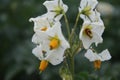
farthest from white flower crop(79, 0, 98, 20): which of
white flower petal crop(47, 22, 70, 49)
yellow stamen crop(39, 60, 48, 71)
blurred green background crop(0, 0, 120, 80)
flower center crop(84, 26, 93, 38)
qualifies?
blurred green background crop(0, 0, 120, 80)

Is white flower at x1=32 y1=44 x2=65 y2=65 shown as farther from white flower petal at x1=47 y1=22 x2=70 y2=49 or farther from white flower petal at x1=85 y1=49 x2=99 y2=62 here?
white flower petal at x1=85 y1=49 x2=99 y2=62

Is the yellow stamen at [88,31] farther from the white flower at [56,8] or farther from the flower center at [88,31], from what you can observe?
the white flower at [56,8]

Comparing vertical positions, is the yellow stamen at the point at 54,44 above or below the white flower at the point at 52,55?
above

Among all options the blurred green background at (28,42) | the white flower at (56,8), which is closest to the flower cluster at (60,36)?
the white flower at (56,8)

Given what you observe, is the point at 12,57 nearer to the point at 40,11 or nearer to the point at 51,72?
the point at 51,72

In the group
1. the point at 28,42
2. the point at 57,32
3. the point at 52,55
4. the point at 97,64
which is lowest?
the point at 28,42

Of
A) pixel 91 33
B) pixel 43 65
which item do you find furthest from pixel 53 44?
pixel 91 33

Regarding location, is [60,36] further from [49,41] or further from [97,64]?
[97,64]
